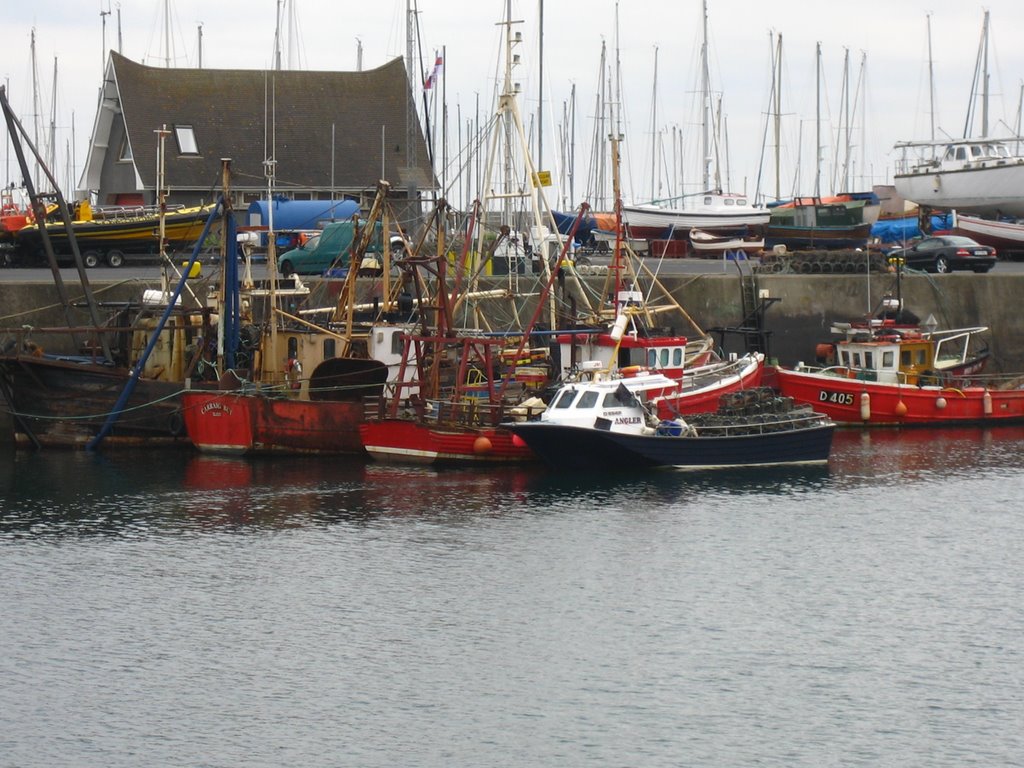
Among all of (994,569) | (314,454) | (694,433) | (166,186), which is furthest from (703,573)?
(166,186)

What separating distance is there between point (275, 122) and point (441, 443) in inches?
1021

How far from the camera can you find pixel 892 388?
Result: 115 feet

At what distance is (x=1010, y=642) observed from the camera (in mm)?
19688

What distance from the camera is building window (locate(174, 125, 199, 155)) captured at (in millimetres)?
50781

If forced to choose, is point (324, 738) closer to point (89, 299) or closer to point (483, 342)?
point (483, 342)

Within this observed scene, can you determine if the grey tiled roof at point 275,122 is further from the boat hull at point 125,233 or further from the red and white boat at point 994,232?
the red and white boat at point 994,232

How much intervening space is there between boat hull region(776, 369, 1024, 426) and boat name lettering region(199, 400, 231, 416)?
12345mm

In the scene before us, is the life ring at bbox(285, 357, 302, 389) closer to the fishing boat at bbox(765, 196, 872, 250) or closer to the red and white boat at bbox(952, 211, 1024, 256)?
the fishing boat at bbox(765, 196, 872, 250)

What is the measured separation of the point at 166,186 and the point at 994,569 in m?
33.0

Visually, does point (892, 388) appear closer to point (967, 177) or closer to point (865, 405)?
point (865, 405)

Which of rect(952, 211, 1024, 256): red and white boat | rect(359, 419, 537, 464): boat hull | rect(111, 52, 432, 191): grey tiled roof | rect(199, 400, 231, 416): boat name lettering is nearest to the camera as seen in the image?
rect(359, 419, 537, 464): boat hull

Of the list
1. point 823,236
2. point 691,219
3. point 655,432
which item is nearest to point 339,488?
point 655,432

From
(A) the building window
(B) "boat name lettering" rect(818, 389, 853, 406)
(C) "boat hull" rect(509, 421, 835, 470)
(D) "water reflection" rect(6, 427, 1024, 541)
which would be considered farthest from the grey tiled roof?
(C) "boat hull" rect(509, 421, 835, 470)

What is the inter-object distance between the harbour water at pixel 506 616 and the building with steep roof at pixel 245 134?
860 inches
